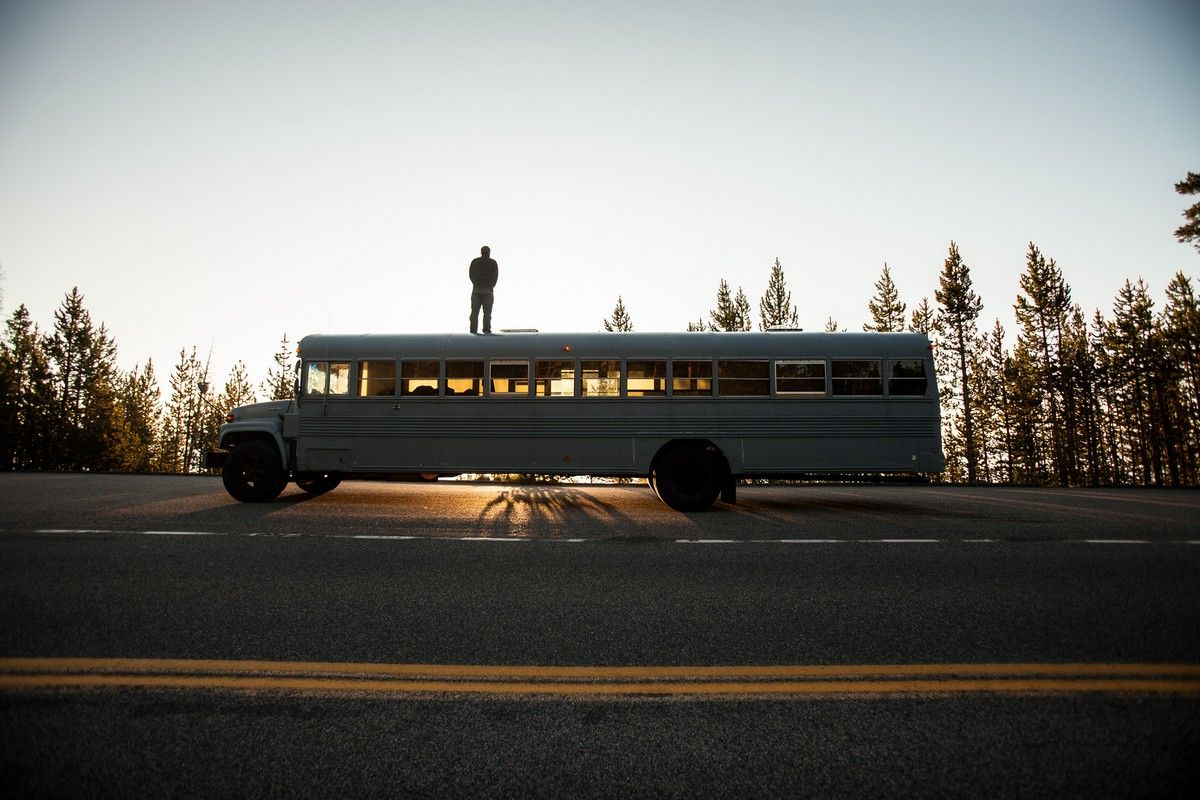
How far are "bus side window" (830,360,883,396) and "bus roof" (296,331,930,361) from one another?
192 millimetres

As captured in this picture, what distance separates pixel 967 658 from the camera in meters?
3.03

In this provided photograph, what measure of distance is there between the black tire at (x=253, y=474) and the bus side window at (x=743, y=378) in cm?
814

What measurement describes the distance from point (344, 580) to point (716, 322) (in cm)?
5762

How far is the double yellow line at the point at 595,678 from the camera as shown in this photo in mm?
2629

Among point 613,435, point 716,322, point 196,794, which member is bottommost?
point 196,794

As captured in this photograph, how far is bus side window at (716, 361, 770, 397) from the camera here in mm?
10102

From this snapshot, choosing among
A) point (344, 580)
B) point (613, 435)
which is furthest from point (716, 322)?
point (344, 580)

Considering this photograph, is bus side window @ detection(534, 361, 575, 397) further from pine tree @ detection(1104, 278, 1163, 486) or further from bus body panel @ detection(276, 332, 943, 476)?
pine tree @ detection(1104, 278, 1163, 486)

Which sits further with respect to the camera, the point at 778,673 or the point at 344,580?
the point at 344,580

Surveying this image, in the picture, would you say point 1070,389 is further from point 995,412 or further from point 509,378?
point 509,378

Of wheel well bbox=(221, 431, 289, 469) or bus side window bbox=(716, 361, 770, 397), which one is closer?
bus side window bbox=(716, 361, 770, 397)

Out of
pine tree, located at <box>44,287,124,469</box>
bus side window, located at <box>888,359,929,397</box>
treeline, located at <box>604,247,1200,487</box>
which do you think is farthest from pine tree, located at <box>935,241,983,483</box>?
pine tree, located at <box>44,287,124,469</box>

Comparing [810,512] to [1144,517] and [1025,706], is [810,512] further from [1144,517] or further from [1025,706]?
[1025,706]

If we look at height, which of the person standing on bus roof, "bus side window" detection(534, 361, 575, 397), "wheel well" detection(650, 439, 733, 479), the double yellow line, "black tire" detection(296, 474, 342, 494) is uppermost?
the person standing on bus roof
